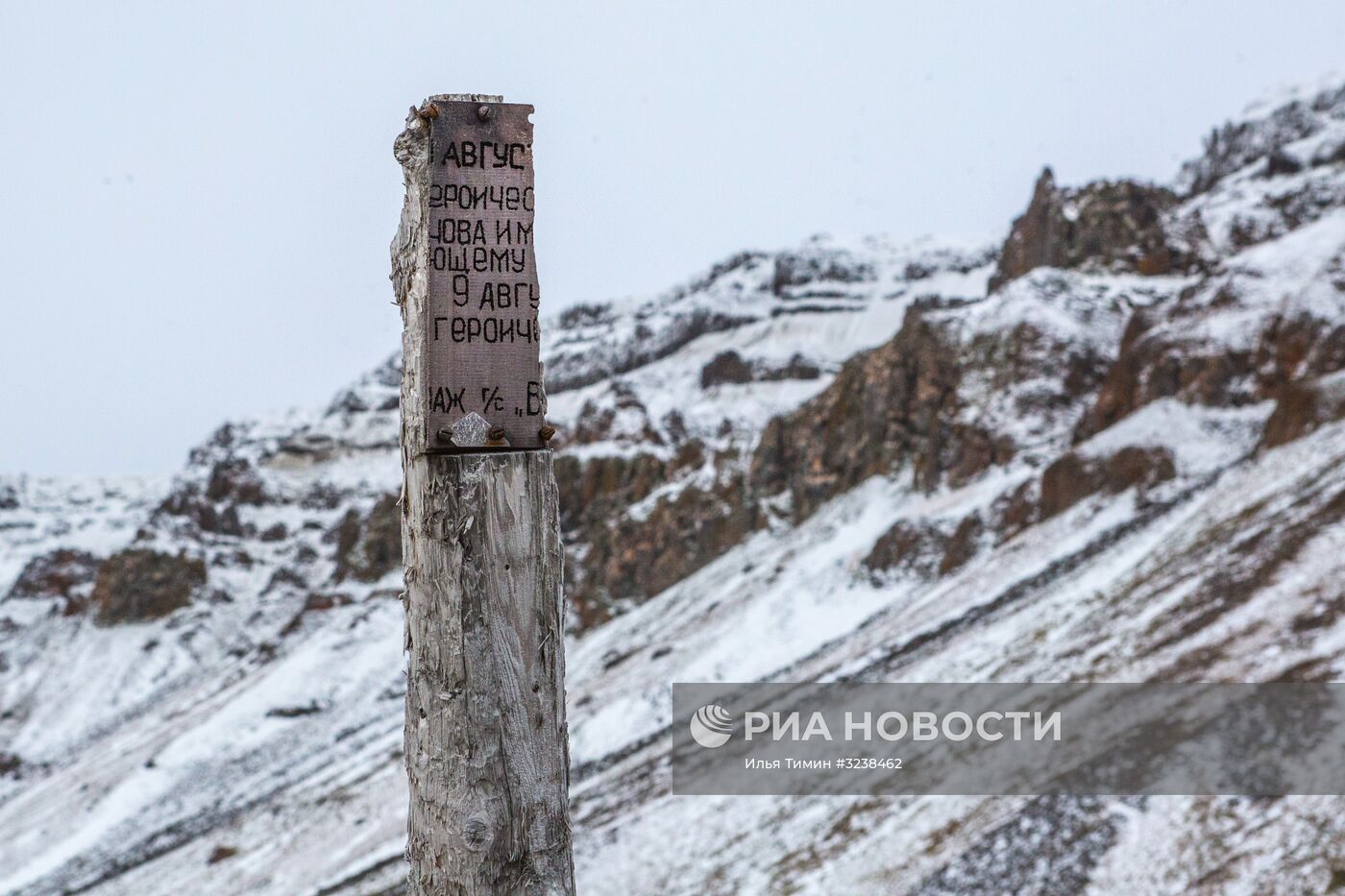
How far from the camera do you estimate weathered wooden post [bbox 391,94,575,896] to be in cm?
418

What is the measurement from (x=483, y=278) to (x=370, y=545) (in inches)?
5377

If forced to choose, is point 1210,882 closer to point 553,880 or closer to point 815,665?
point 553,880

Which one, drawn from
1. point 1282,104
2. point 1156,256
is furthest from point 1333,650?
point 1282,104

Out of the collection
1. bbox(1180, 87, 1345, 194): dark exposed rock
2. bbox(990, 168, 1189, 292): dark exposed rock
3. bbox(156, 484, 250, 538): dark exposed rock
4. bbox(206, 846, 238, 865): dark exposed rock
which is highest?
bbox(1180, 87, 1345, 194): dark exposed rock

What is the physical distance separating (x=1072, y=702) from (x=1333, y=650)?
22.3 ft

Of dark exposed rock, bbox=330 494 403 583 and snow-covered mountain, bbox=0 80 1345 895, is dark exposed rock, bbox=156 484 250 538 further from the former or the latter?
dark exposed rock, bbox=330 494 403 583

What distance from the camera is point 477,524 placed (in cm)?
422

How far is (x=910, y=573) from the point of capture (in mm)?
61000

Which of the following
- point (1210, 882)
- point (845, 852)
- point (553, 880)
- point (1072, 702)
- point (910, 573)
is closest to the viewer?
point (553, 880)

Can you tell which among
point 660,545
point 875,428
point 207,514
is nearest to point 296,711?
point 660,545

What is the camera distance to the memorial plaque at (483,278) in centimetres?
435

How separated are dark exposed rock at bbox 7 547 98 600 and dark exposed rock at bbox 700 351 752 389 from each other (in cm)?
8711

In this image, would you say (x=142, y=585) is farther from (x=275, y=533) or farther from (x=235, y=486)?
(x=235, y=486)

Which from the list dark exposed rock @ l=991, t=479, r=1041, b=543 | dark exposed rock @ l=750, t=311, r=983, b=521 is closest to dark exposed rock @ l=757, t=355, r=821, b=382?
dark exposed rock @ l=750, t=311, r=983, b=521
